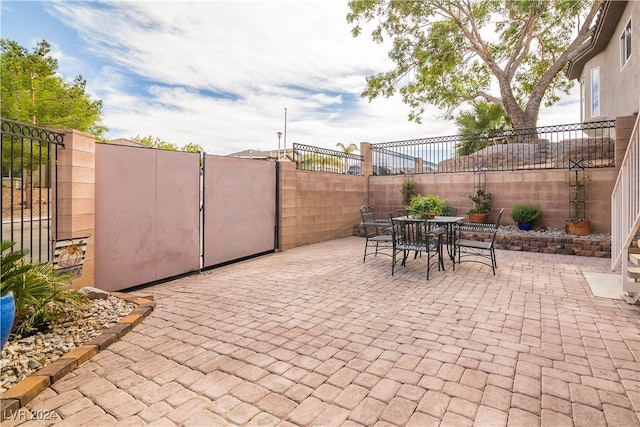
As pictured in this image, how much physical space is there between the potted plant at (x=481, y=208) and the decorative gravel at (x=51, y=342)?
760 centimetres

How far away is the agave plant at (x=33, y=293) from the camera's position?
Answer: 236cm

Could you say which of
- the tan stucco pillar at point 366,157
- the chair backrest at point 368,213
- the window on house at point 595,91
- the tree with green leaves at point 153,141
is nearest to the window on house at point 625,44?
the window on house at point 595,91

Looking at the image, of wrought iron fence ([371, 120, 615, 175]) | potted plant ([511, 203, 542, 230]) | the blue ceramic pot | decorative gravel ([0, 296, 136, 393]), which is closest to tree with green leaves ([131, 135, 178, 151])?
wrought iron fence ([371, 120, 615, 175])

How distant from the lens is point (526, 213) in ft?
24.5

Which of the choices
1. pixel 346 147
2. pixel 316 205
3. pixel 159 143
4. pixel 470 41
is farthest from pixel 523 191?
pixel 159 143

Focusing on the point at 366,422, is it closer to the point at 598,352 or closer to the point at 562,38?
the point at 598,352

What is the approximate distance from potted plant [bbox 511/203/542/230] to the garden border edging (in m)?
7.81

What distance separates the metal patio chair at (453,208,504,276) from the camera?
187 inches

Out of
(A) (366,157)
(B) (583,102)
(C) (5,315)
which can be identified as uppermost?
(B) (583,102)

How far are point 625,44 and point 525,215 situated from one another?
506 cm

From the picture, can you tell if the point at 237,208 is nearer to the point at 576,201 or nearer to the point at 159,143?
the point at 576,201

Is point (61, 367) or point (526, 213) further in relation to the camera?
point (526, 213)

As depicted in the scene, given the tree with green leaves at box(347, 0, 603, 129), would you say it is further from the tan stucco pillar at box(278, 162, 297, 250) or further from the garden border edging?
the garden border edging

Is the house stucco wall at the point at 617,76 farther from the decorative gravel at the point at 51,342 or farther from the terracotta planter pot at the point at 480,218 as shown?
the decorative gravel at the point at 51,342
